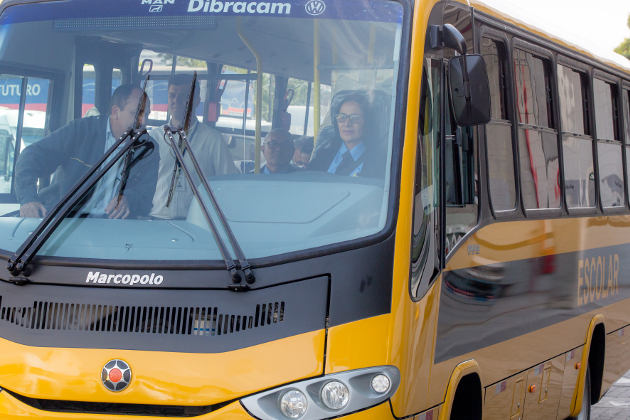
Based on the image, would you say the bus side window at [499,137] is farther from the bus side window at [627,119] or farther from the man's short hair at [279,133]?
the bus side window at [627,119]

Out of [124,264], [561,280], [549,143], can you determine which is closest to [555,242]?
[561,280]

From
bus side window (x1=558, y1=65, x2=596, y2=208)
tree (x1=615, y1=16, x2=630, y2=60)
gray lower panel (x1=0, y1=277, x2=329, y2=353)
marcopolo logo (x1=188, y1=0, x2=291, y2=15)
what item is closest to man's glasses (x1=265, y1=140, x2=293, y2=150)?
marcopolo logo (x1=188, y1=0, x2=291, y2=15)

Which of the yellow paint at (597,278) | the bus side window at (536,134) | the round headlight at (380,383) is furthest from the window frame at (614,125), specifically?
the round headlight at (380,383)

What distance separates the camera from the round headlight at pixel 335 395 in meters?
3.89

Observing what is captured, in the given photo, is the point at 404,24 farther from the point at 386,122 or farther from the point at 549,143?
the point at 549,143

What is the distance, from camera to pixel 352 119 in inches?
180

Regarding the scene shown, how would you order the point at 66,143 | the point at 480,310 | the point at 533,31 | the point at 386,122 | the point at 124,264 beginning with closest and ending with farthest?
the point at 124,264
the point at 386,122
the point at 66,143
the point at 480,310
the point at 533,31

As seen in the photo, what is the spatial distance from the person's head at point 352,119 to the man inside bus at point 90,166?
92 centimetres

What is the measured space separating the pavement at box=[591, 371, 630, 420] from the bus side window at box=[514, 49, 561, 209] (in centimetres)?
316

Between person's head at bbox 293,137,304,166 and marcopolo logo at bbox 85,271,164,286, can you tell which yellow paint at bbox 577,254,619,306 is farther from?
marcopolo logo at bbox 85,271,164,286

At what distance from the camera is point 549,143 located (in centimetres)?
687

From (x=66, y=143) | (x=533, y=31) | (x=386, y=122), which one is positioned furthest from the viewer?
(x=533, y=31)

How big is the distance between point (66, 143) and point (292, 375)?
1.83 metres

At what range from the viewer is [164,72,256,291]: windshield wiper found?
4.04m
